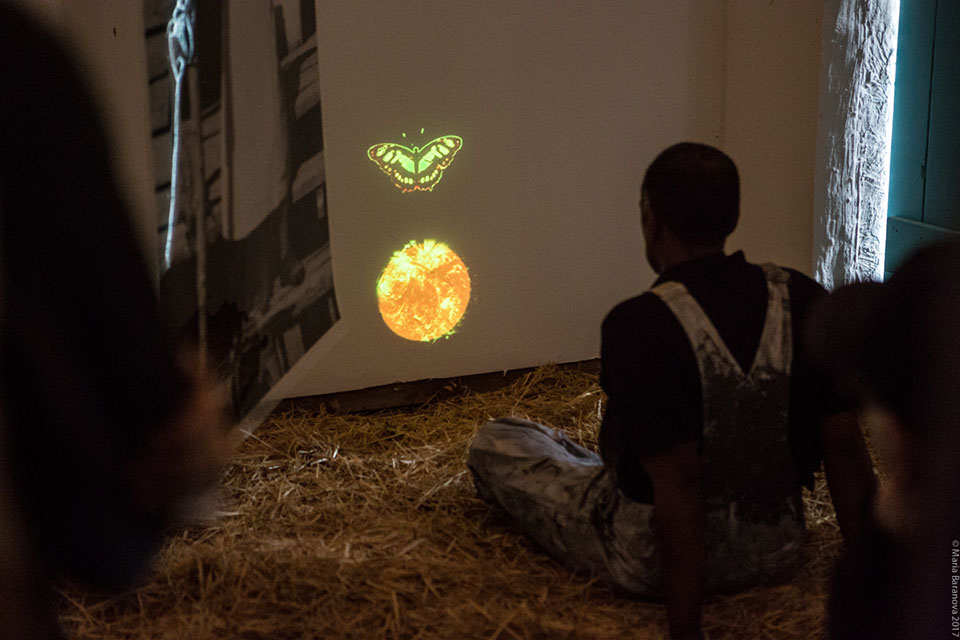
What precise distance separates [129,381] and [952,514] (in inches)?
41.6

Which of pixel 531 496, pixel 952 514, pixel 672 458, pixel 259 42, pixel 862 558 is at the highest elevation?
pixel 259 42

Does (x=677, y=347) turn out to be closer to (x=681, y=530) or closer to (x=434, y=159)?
(x=681, y=530)

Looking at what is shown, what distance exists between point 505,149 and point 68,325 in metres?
3.28

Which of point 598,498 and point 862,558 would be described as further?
point 598,498

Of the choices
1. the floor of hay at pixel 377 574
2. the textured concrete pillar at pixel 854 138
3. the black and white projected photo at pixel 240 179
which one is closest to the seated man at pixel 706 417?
the floor of hay at pixel 377 574

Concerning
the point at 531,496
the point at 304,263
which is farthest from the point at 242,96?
the point at 531,496

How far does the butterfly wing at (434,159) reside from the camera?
4.00 metres

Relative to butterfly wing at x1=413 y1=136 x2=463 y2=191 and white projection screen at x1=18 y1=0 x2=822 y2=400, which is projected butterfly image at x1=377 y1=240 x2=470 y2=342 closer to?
white projection screen at x1=18 y1=0 x2=822 y2=400

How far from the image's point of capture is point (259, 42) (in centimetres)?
362

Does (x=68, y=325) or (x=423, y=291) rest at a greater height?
(x=68, y=325)

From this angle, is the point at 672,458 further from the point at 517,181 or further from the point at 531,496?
the point at 517,181

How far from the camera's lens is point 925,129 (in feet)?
12.3

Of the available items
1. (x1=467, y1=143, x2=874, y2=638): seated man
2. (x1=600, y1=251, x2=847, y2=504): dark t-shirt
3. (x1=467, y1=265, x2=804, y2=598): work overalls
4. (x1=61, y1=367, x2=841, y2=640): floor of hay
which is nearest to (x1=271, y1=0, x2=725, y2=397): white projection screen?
(x1=61, y1=367, x2=841, y2=640): floor of hay

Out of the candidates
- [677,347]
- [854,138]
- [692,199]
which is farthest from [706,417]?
[854,138]
